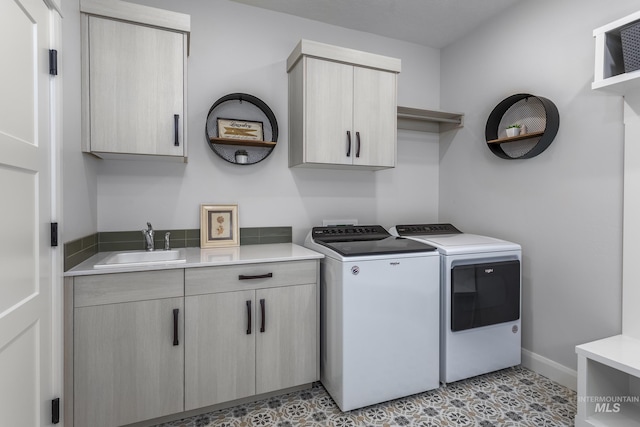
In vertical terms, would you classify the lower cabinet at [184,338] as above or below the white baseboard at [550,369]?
above

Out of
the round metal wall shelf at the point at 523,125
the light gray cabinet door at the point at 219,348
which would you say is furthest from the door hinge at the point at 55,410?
the round metal wall shelf at the point at 523,125

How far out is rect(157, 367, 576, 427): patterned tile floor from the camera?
1854 millimetres

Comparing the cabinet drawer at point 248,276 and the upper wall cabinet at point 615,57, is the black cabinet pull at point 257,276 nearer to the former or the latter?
the cabinet drawer at point 248,276

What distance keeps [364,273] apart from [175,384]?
1191 mm

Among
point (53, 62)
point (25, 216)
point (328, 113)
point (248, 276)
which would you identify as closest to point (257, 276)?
point (248, 276)

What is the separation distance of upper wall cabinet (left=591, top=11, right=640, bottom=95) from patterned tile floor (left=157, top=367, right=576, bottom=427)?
1815 mm

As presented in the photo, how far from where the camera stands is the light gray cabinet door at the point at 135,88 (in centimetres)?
Result: 183

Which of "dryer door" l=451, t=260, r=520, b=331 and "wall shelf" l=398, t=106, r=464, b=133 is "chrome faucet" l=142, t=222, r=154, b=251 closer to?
"dryer door" l=451, t=260, r=520, b=331

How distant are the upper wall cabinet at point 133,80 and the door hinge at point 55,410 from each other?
1236mm

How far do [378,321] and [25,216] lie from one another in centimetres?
176

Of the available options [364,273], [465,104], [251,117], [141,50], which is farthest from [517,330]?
[141,50]

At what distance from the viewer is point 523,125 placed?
2443 mm

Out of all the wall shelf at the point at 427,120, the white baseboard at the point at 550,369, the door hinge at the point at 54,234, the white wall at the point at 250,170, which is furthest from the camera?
the wall shelf at the point at 427,120

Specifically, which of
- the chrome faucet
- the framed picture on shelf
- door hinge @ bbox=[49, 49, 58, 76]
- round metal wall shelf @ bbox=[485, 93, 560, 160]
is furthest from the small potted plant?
door hinge @ bbox=[49, 49, 58, 76]
